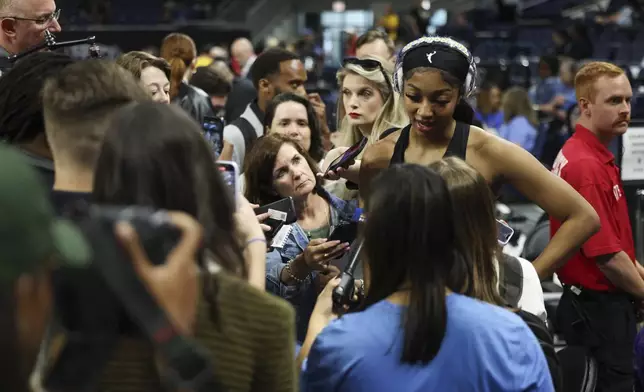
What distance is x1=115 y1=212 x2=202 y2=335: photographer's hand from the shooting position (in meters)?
1.24

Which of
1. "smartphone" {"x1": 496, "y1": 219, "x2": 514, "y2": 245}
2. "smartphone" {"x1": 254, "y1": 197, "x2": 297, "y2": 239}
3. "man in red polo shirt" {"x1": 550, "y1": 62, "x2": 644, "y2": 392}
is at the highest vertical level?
"smartphone" {"x1": 254, "y1": 197, "x2": 297, "y2": 239}

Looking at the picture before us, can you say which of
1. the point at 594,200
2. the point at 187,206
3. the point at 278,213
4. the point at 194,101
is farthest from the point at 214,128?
the point at 187,206

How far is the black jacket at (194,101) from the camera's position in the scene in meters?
5.24

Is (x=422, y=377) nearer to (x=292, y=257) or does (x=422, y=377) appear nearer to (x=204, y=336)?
(x=204, y=336)

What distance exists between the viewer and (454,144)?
10.3 feet

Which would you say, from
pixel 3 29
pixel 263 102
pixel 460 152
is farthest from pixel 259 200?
pixel 263 102

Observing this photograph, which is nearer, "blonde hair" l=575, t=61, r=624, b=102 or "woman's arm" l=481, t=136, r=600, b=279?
"woman's arm" l=481, t=136, r=600, b=279

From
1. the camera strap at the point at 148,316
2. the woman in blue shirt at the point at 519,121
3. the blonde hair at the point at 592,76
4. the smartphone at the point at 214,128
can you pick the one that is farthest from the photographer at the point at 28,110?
the woman in blue shirt at the point at 519,121

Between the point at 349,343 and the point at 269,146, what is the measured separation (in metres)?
1.74

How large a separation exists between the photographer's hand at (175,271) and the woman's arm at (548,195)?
1.87 m

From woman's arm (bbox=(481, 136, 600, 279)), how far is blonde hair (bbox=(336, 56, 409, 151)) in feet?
3.36

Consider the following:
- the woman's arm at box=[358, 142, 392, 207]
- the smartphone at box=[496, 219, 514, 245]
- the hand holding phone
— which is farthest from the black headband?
the hand holding phone

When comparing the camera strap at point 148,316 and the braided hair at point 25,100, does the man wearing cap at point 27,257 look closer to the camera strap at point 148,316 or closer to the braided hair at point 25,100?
the camera strap at point 148,316

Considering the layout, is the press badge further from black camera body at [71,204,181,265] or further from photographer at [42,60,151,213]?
black camera body at [71,204,181,265]
